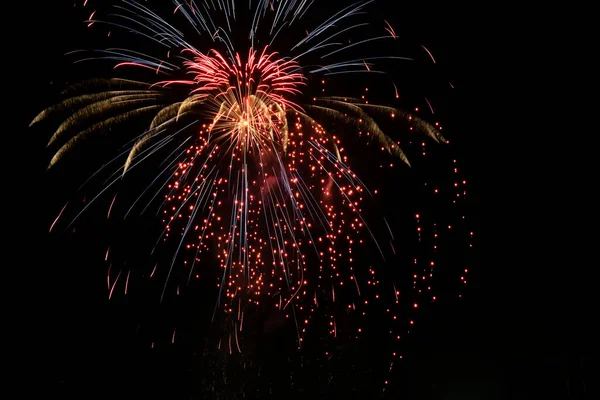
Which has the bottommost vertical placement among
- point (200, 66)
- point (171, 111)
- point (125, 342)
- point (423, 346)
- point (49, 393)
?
point (49, 393)

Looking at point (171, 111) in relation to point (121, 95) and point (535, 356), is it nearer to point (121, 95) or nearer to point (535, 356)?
point (121, 95)

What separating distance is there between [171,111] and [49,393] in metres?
3.70

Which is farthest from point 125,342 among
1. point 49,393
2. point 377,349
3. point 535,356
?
point 535,356

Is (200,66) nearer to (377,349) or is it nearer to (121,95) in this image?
(121,95)

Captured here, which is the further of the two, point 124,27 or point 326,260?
point 326,260

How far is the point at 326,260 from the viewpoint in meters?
6.39

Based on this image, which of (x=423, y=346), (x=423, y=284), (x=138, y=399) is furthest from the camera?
(x=423, y=346)

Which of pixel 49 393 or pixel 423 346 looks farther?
pixel 423 346

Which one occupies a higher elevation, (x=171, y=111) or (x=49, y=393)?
(x=171, y=111)

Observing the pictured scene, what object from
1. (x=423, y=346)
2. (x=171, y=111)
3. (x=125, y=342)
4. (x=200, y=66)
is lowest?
(x=125, y=342)

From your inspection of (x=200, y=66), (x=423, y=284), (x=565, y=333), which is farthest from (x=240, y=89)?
(x=565, y=333)

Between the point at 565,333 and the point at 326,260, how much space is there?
3.74 meters

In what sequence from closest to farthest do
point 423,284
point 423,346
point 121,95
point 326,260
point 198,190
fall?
point 121,95
point 198,190
point 326,260
point 423,284
point 423,346

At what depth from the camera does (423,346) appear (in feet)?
27.9
